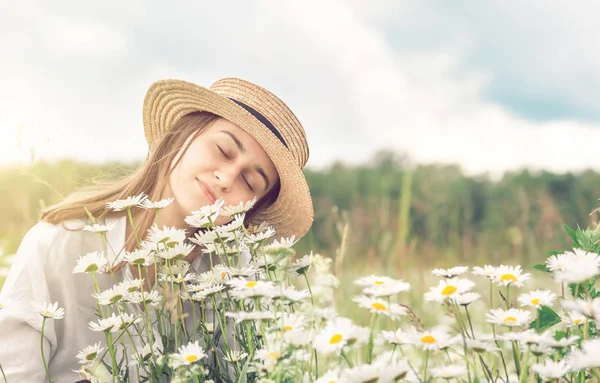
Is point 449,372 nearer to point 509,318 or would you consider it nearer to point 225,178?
point 509,318

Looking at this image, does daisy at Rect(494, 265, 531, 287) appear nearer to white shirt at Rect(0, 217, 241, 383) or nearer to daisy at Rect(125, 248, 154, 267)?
daisy at Rect(125, 248, 154, 267)

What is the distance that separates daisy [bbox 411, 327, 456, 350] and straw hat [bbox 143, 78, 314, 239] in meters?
1.17

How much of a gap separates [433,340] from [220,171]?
1.14m

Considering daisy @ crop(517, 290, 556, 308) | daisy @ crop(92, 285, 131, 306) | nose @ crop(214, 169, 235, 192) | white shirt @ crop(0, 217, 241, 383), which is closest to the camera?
daisy @ crop(517, 290, 556, 308)

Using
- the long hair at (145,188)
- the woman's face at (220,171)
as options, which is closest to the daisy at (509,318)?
the woman's face at (220,171)

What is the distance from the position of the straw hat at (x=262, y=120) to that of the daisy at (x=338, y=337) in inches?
46.2

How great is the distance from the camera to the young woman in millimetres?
1898

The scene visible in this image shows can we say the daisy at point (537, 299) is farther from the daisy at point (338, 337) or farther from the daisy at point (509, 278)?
the daisy at point (338, 337)

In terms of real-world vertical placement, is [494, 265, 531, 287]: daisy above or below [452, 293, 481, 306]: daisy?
above

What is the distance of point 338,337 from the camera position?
1.00 metres

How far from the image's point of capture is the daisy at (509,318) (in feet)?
3.64

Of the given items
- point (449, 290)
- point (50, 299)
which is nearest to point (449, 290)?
point (449, 290)

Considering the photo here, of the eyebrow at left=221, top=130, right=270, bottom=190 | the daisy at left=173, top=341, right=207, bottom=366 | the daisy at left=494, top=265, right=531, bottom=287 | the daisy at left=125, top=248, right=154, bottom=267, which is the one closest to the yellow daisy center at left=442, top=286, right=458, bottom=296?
the daisy at left=494, top=265, right=531, bottom=287

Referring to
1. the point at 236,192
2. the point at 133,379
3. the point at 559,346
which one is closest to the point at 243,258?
the point at 236,192
